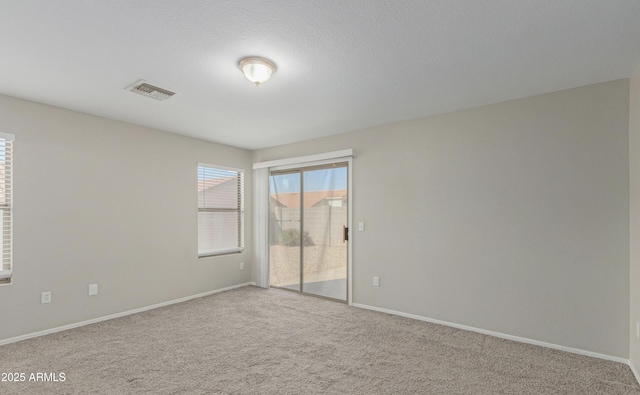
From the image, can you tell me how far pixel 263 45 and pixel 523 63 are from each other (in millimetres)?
2001

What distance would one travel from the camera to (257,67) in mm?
2486

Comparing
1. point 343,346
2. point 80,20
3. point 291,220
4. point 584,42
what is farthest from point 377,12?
point 291,220

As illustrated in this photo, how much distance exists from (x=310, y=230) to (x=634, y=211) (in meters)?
3.67

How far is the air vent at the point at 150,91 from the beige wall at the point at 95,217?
3.94 ft

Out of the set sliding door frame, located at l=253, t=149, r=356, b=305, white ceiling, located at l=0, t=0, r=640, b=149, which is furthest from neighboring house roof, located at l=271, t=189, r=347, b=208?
white ceiling, located at l=0, t=0, r=640, b=149

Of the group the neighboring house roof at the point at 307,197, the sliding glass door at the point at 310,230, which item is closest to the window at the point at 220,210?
the sliding glass door at the point at 310,230

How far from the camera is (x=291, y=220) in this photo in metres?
5.30

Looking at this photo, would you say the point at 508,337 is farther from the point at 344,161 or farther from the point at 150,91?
the point at 150,91

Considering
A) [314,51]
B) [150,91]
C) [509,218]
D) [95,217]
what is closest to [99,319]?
[95,217]

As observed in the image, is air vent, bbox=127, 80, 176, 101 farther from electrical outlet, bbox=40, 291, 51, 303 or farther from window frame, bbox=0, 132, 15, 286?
electrical outlet, bbox=40, 291, 51, 303

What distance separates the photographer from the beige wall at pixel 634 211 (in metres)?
2.54

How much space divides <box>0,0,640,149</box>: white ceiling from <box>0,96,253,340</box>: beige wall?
41cm

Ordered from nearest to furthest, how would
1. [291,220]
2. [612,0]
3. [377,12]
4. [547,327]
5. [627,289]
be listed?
[612,0] < [377,12] < [627,289] < [547,327] < [291,220]

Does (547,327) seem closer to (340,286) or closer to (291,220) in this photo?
(340,286)
